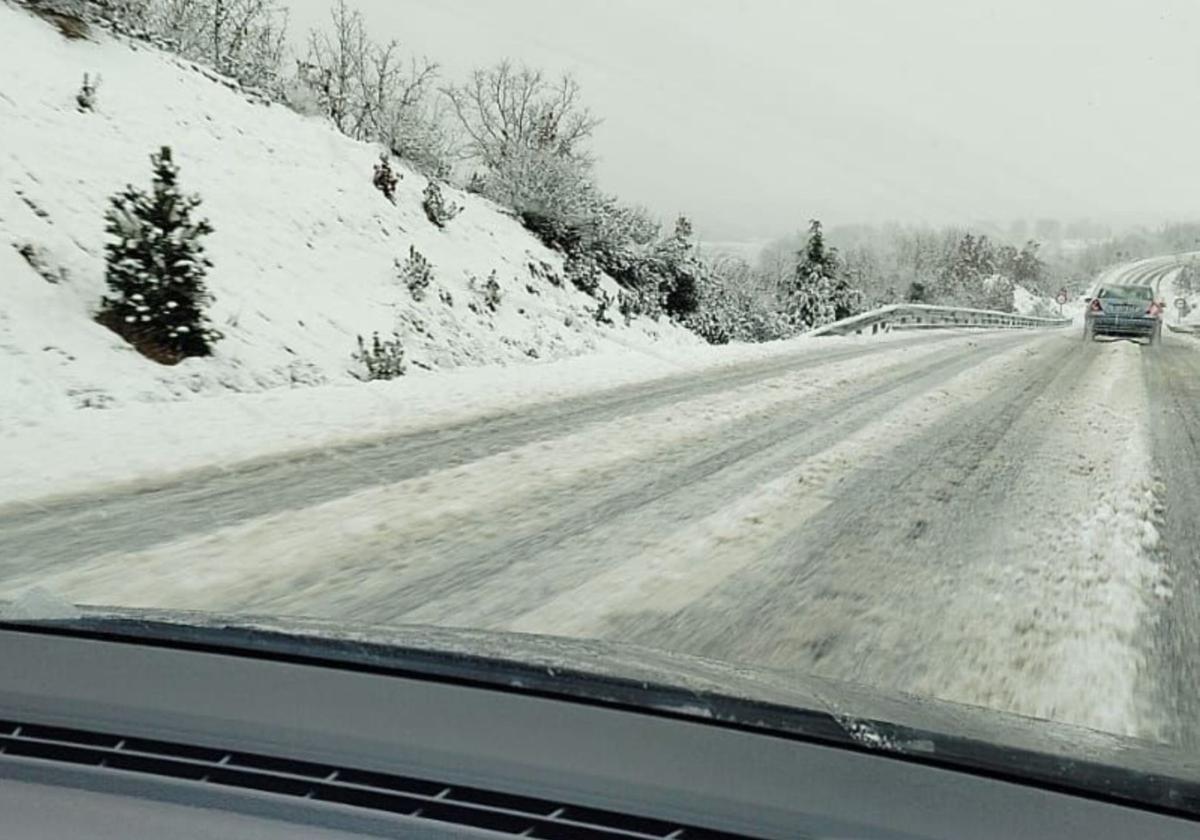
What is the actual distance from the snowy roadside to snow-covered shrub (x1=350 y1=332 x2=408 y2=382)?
1483mm

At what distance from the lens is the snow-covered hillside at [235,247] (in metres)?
9.06

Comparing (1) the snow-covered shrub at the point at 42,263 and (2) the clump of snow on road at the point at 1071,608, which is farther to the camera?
(1) the snow-covered shrub at the point at 42,263

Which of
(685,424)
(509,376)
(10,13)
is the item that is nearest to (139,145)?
(10,13)

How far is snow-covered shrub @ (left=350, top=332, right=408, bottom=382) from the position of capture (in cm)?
1144

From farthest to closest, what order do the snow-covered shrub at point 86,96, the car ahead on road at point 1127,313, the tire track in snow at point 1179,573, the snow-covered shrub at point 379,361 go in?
the car ahead on road at point 1127,313, the snow-covered shrub at point 86,96, the snow-covered shrub at point 379,361, the tire track in snow at point 1179,573

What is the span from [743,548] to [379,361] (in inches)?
313

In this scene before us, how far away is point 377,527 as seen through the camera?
15.0 ft

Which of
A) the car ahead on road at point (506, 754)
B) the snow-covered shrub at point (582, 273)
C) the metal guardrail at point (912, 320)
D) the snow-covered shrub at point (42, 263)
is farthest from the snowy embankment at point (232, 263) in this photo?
the car ahead on road at point (506, 754)

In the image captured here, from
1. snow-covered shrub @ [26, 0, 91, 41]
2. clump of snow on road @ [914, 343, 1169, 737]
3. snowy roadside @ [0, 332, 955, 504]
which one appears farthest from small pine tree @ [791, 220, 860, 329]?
clump of snow on road @ [914, 343, 1169, 737]

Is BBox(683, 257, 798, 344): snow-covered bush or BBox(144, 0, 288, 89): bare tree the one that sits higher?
BBox(144, 0, 288, 89): bare tree

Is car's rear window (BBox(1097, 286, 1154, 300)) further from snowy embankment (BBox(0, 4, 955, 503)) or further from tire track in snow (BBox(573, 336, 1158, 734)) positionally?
tire track in snow (BBox(573, 336, 1158, 734))

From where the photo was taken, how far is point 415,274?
16.1m

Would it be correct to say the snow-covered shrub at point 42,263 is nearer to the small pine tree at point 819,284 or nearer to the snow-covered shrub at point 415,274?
the snow-covered shrub at point 415,274

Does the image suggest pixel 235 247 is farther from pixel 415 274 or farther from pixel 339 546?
pixel 339 546
